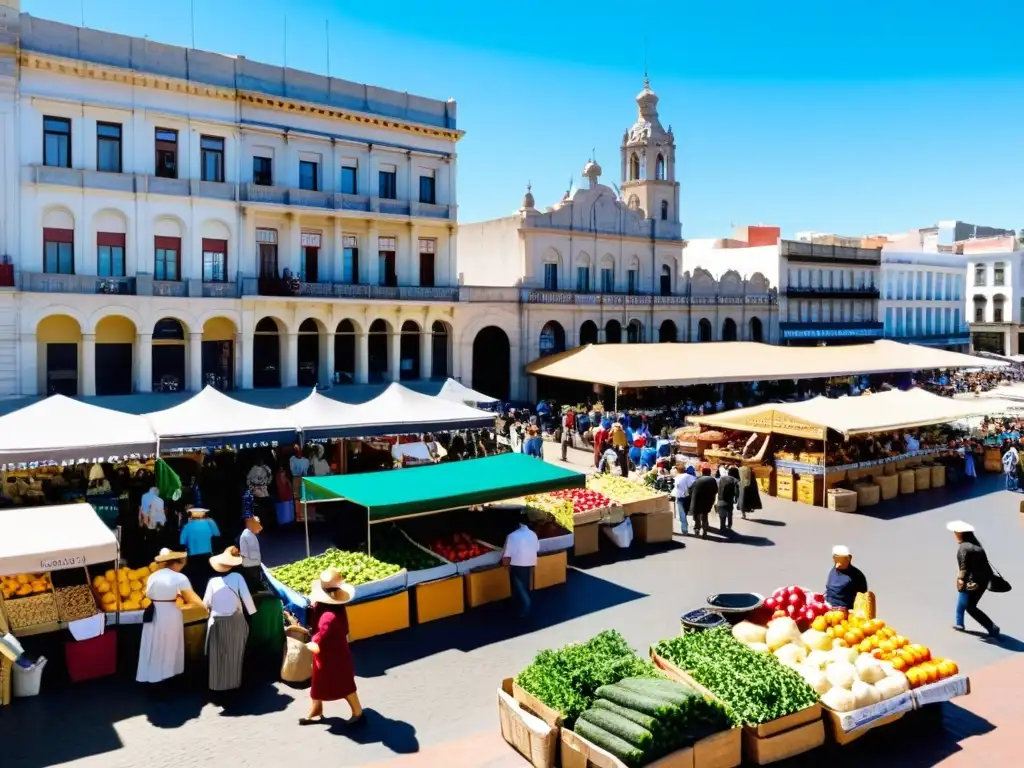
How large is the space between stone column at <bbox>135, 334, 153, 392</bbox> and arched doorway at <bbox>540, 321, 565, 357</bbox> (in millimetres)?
17240

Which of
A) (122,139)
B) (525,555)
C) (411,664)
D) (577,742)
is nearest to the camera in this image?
(577,742)

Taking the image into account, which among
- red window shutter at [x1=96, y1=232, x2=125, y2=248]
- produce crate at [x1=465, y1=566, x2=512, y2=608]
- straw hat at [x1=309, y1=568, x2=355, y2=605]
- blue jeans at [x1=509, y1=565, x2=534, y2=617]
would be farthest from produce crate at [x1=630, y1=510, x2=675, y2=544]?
red window shutter at [x1=96, y1=232, x2=125, y2=248]

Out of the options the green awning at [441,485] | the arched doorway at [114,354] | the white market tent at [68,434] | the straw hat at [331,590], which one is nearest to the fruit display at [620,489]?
the green awning at [441,485]

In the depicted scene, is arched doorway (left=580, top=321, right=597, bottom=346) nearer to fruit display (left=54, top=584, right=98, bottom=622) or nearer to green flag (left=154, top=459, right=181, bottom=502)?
green flag (left=154, top=459, right=181, bottom=502)

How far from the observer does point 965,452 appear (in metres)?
24.0

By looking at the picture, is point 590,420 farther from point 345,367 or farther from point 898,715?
point 898,715

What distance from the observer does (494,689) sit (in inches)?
380

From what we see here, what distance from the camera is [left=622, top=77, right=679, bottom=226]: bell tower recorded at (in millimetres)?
44375

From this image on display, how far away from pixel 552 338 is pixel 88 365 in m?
19.7

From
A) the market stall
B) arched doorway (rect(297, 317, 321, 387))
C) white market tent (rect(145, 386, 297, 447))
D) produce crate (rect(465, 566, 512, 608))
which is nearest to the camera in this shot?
the market stall

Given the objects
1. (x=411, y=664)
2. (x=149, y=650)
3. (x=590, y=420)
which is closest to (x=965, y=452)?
(x=590, y=420)

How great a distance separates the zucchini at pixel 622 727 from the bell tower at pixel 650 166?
1521 inches

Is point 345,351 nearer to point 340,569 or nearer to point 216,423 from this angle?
point 216,423

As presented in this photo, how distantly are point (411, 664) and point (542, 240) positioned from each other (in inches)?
1159
